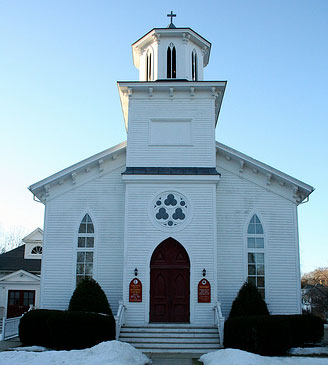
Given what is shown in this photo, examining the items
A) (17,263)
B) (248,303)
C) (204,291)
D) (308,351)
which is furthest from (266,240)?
(17,263)

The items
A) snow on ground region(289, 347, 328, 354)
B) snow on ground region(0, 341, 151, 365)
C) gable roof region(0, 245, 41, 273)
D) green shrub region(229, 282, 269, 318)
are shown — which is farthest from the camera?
gable roof region(0, 245, 41, 273)

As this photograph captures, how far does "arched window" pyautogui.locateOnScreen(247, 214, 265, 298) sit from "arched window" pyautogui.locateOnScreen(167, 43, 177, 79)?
23.6 ft

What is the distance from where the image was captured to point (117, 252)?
66.3 ft

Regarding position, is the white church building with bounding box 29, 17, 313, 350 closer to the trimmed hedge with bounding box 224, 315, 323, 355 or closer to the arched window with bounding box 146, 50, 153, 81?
the arched window with bounding box 146, 50, 153, 81

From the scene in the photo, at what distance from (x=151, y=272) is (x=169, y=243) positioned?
132 cm

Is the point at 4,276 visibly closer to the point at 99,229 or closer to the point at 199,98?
the point at 99,229

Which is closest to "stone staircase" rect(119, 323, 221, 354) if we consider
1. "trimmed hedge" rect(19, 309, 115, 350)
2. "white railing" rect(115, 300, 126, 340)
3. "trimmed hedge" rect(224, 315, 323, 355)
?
"white railing" rect(115, 300, 126, 340)

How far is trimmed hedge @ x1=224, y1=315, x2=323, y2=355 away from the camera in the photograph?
15539mm

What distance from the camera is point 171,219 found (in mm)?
19641

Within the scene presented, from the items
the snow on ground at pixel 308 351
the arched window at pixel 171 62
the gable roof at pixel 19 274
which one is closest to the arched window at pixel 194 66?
the arched window at pixel 171 62

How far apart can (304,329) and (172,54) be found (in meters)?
12.8

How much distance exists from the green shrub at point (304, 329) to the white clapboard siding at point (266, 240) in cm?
275

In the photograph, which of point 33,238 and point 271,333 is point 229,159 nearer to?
point 271,333

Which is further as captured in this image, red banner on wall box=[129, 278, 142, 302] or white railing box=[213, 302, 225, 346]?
red banner on wall box=[129, 278, 142, 302]
